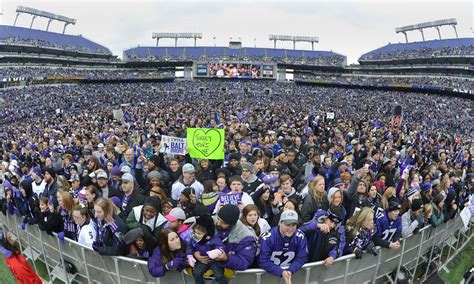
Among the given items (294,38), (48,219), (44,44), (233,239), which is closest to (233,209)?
(233,239)

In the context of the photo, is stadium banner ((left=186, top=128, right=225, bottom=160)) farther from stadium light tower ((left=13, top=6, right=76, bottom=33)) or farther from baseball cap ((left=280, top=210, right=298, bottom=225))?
stadium light tower ((left=13, top=6, right=76, bottom=33))

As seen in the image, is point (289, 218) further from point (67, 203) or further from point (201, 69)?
point (201, 69)

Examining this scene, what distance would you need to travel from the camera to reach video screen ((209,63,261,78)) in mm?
69312

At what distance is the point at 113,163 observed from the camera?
27.5ft

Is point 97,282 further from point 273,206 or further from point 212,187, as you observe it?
point 273,206

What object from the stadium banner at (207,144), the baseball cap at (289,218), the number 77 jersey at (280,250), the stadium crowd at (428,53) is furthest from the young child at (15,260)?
the stadium crowd at (428,53)

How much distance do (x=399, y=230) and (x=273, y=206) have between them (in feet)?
6.07

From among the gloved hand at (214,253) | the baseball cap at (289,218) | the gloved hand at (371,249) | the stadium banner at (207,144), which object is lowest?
the gloved hand at (371,249)

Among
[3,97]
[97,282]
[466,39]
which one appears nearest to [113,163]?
[97,282]

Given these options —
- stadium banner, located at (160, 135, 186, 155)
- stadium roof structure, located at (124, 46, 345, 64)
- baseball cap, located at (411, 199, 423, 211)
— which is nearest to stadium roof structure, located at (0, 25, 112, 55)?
stadium roof structure, located at (124, 46, 345, 64)

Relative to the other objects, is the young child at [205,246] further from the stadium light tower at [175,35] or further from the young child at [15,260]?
the stadium light tower at [175,35]

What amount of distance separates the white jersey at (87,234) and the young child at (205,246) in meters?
1.82

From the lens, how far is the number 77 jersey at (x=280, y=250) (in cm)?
366

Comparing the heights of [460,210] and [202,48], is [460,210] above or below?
below
